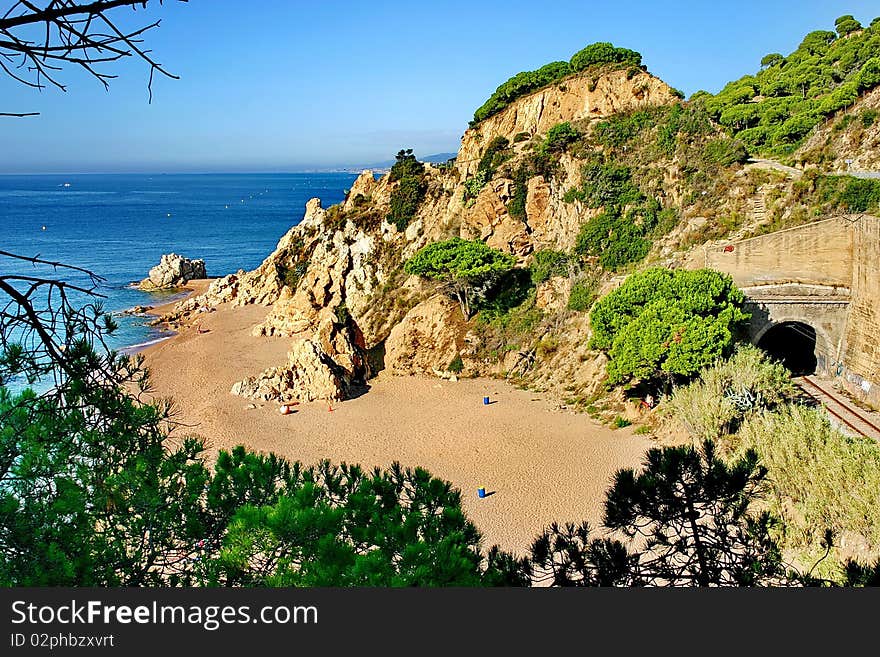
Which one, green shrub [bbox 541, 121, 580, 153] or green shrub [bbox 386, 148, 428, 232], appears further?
green shrub [bbox 386, 148, 428, 232]

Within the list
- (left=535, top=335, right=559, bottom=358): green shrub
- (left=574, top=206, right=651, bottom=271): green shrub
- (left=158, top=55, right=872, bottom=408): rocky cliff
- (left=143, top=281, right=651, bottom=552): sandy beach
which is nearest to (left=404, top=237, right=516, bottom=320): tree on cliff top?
(left=158, top=55, right=872, bottom=408): rocky cliff

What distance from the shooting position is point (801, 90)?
104 ft

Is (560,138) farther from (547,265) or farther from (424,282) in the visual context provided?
(424,282)

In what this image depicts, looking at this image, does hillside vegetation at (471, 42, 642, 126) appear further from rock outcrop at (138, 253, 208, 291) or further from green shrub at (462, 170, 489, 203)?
rock outcrop at (138, 253, 208, 291)

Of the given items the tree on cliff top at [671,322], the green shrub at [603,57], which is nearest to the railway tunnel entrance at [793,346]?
the tree on cliff top at [671,322]

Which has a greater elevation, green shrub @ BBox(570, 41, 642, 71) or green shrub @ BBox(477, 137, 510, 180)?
green shrub @ BBox(570, 41, 642, 71)

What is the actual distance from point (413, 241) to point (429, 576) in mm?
29405

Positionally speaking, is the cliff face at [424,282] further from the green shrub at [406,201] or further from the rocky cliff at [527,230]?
the green shrub at [406,201]

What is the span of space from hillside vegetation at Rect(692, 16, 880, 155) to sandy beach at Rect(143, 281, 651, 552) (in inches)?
756

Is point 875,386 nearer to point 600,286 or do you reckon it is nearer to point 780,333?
point 780,333

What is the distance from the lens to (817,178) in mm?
21047

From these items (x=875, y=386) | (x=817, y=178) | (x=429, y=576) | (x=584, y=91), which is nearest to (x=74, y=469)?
(x=429, y=576)

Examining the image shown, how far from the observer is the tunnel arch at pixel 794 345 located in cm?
1873

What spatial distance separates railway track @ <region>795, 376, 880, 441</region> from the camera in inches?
562
